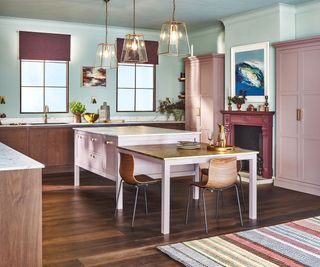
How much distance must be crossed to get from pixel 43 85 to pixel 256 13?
422cm

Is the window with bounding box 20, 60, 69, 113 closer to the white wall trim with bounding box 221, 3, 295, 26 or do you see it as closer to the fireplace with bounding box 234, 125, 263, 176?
the white wall trim with bounding box 221, 3, 295, 26

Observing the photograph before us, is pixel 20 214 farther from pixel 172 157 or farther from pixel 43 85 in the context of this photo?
pixel 43 85

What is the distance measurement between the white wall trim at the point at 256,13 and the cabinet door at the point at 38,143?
12.7ft

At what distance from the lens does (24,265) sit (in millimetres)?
2910

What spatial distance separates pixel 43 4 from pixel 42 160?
2.72 metres

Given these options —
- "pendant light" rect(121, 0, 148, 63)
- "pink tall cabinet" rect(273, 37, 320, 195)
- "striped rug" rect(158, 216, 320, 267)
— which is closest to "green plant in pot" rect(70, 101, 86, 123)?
"pendant light" rect(121, 0, 148, 63)

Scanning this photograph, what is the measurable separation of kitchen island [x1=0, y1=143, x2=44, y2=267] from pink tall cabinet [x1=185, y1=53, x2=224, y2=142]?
5.30 meters

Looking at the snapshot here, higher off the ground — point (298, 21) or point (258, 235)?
point (298, 21)

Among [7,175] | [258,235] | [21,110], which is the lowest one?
[258,235]

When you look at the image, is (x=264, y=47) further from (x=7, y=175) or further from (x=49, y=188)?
(x=7, y=175)

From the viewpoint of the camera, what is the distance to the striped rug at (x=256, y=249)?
11.5ft

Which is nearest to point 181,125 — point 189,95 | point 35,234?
point 189,95

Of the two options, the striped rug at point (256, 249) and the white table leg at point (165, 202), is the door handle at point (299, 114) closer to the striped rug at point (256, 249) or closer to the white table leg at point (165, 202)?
the striped rug at point (256, 249)

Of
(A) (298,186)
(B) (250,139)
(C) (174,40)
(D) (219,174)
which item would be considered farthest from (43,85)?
(D) (219,174)
